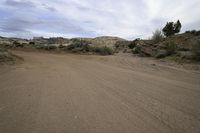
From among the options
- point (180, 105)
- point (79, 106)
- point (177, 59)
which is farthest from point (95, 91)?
point (177, 59)

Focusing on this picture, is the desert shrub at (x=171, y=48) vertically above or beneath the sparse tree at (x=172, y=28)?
beneath

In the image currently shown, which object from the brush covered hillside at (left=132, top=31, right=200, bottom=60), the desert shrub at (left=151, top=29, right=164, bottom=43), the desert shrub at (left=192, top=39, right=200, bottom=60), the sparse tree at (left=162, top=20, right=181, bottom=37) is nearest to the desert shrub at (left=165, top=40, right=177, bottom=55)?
the brush covered hillside at (left=132, top=31, right=200, bottom=60)

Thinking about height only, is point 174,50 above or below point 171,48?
below

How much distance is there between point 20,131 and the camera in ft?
11.2

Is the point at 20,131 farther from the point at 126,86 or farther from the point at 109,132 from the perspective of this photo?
the point at 126,86

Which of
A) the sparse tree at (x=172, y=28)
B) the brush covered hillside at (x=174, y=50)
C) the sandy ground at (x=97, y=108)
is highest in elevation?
the sparse tree at (x=172, y=28)

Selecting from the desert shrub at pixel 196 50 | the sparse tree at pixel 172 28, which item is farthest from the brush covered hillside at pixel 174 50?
the sparse tree at pixel 172 28

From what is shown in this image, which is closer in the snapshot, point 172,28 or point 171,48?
point 171,48

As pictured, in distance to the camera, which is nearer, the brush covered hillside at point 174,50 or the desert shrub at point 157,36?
the brush covered hillside at point 174,50

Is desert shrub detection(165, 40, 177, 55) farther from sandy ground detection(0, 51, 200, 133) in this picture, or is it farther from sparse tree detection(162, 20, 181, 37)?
sparse tree detection(162, 20, 181, 37)

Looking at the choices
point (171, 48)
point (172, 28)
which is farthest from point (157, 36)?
point (172, 28)

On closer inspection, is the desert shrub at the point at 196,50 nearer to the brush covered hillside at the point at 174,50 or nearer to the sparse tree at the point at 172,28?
the brush covered hillside at the point at 174,50

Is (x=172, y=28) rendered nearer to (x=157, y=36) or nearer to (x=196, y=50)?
(x=157, y=36)

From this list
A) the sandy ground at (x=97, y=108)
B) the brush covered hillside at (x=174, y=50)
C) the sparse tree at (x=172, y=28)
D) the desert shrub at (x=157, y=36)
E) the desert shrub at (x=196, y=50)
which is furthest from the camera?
the sparse tree at (x=172, y=28)
